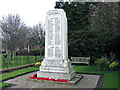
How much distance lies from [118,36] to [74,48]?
558 cm

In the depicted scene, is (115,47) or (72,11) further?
(72,11)

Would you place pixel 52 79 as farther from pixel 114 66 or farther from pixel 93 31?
pixel 93 31

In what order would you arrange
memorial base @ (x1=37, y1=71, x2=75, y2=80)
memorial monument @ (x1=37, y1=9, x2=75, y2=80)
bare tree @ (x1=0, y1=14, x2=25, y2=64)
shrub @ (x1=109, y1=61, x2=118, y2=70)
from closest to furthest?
memorial base @ (x1=37, y1=71, x2=75, y2=80), memorial monument @ (x1=37, y1=9, x2=75, y2=80), shrub @ (x1=109, y1=61, x2=118, y2=70), bare tree @ (x1=0, y1=14, x2=25, y2=64)

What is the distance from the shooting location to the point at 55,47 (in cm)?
760

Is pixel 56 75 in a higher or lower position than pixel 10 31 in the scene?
lower

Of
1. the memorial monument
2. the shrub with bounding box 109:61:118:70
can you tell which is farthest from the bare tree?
the shrub with bounding box 109:61:118:70

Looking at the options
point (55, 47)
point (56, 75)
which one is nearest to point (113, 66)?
point (56, 75)

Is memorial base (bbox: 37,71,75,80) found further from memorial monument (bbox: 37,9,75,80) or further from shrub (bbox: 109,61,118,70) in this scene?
shrub (bbox: 109,61,118,70)

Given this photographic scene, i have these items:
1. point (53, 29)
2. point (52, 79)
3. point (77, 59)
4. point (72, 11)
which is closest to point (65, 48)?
point (53, 29)

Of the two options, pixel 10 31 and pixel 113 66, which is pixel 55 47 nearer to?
pixel 113 66

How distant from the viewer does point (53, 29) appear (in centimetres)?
766

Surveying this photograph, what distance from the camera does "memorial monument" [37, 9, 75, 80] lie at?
743 centimetres

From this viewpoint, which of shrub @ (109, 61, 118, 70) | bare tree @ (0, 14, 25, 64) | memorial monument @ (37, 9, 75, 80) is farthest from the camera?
bare tree @ (0, 14, 25, 64)

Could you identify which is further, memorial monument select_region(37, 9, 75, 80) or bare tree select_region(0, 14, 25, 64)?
bare tree select_region(0, 14, 25, 64)
